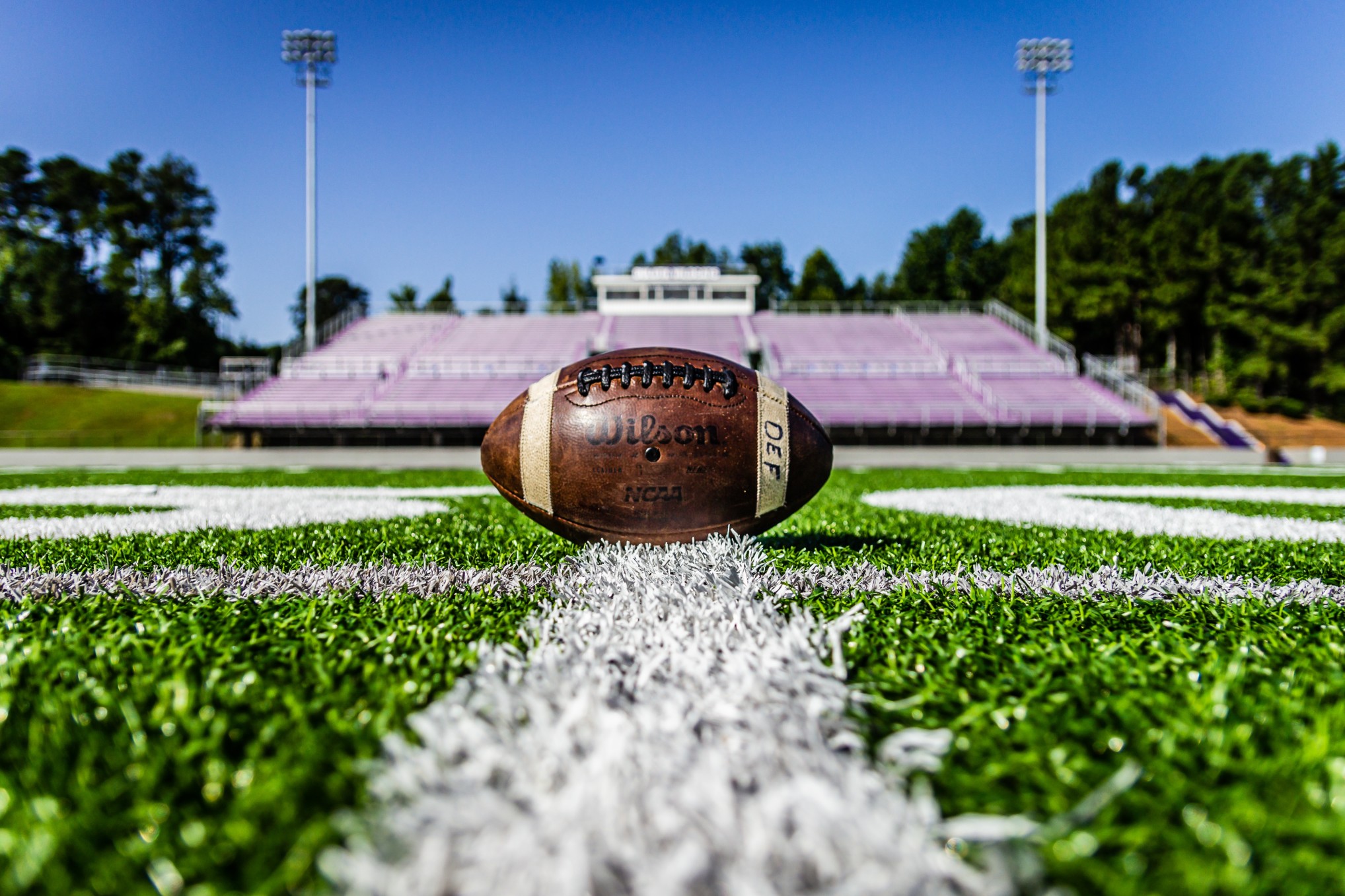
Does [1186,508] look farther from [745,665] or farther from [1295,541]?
A: [745,665]

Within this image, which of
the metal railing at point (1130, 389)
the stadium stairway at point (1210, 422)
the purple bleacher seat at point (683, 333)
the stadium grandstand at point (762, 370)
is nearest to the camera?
the stadium grandstand at point (762, 370)

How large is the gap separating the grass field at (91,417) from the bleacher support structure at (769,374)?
301 cm

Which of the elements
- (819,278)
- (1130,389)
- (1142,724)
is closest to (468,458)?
(1142,724)

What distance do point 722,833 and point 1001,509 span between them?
4.66 m

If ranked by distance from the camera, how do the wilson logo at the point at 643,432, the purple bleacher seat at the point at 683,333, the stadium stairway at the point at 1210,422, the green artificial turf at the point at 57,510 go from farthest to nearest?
the purple bleacher seat at the point at 683,333
the stadium stairway at the point at 1210,422
the green artificial turf at the point at 57,510
the wilson logo at the point at 643,432

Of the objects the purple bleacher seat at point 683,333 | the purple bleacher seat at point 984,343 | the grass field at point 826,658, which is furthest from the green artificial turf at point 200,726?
the purple bleacher seat at point 984,343

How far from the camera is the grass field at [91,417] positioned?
22.2m

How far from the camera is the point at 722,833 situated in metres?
0.82

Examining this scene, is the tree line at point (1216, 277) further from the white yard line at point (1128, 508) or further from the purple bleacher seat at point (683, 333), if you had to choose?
the white yard line at point (1128, 508)

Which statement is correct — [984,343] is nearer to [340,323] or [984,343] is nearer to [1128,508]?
[340,323]

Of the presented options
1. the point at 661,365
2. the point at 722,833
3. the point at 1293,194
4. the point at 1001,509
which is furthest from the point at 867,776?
the point at 1293,194

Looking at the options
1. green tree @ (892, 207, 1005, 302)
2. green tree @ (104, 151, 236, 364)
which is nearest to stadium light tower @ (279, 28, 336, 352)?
green tree @ (104, 151, 236, 364)

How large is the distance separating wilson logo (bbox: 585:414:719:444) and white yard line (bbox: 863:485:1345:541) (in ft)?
7.79

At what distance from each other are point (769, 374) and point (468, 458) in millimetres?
12002
